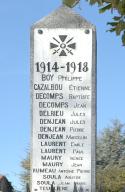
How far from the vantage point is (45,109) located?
984cm

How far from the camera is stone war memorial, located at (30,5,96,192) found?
974cm

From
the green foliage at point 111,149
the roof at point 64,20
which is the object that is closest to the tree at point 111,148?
the green foliage at point 111,149

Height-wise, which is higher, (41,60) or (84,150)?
(41,60)

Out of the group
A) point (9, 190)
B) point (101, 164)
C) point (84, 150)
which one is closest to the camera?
point (9, 190)

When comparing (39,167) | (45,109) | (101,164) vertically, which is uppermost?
(45,109)

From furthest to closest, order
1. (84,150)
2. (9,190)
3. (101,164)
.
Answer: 1. (101,164)
2. (84,150)
3. (9,190)

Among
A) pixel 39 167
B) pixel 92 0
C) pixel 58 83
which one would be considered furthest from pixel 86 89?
pixel 92 0

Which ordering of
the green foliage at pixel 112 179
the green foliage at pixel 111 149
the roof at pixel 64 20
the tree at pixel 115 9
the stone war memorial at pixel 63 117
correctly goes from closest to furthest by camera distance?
the tree at pixel 115 9 < the stone war memorial at pixel 63 117 < the roof at pixel 64 20 < the green foliage at pixel 112 179 < the green foliage at pixel 111 149

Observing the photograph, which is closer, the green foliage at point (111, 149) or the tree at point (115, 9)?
the tree at point (115, 9)

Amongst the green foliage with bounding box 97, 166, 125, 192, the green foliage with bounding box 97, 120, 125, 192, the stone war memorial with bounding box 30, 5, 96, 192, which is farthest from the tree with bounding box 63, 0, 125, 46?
the green foliage with bounding box 97, 120, 125, 192

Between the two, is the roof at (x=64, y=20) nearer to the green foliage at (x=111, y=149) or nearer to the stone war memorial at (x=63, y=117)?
the stone war memorial at (x=63, y=117)

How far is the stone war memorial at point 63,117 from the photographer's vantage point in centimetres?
974

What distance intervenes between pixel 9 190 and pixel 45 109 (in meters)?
3.41

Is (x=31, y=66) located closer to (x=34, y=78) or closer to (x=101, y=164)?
(x=34, y=78)
